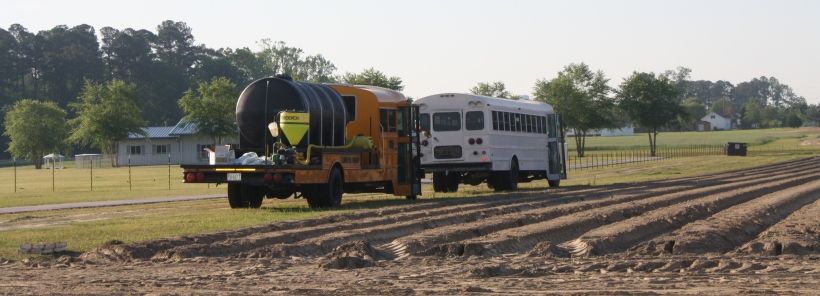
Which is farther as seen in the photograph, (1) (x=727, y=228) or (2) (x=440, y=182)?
(2) (x=440, y=182)

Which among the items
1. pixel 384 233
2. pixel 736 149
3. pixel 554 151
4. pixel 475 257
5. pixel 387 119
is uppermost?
pixel 387 119

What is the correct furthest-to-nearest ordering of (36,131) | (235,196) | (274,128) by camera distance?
(36,131) < (235,196) < (274,128)

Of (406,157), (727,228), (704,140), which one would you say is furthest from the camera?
(704,140)

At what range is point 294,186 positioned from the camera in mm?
26859

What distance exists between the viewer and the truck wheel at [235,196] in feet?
92.1

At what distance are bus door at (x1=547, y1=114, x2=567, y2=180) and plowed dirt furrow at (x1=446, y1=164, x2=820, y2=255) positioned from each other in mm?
11924

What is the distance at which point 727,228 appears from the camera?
19219 mm

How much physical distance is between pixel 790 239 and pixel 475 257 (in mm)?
4636

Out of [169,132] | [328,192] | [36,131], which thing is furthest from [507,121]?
[36,131]

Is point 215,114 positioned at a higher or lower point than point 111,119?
lower

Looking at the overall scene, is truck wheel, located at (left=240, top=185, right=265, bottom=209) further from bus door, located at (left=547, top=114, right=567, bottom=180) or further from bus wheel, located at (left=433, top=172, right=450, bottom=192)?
bus door, located at (left=547, top=114, right=567, bottom=180)

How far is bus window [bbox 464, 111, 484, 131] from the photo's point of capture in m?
35.2

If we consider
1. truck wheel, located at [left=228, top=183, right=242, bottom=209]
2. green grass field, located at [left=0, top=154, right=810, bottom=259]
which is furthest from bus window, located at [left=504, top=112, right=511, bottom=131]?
truck wheel, located at [left=228, top=183, right=242, bottom=209]

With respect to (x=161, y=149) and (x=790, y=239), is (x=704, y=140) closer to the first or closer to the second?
(x=161, y=149)
